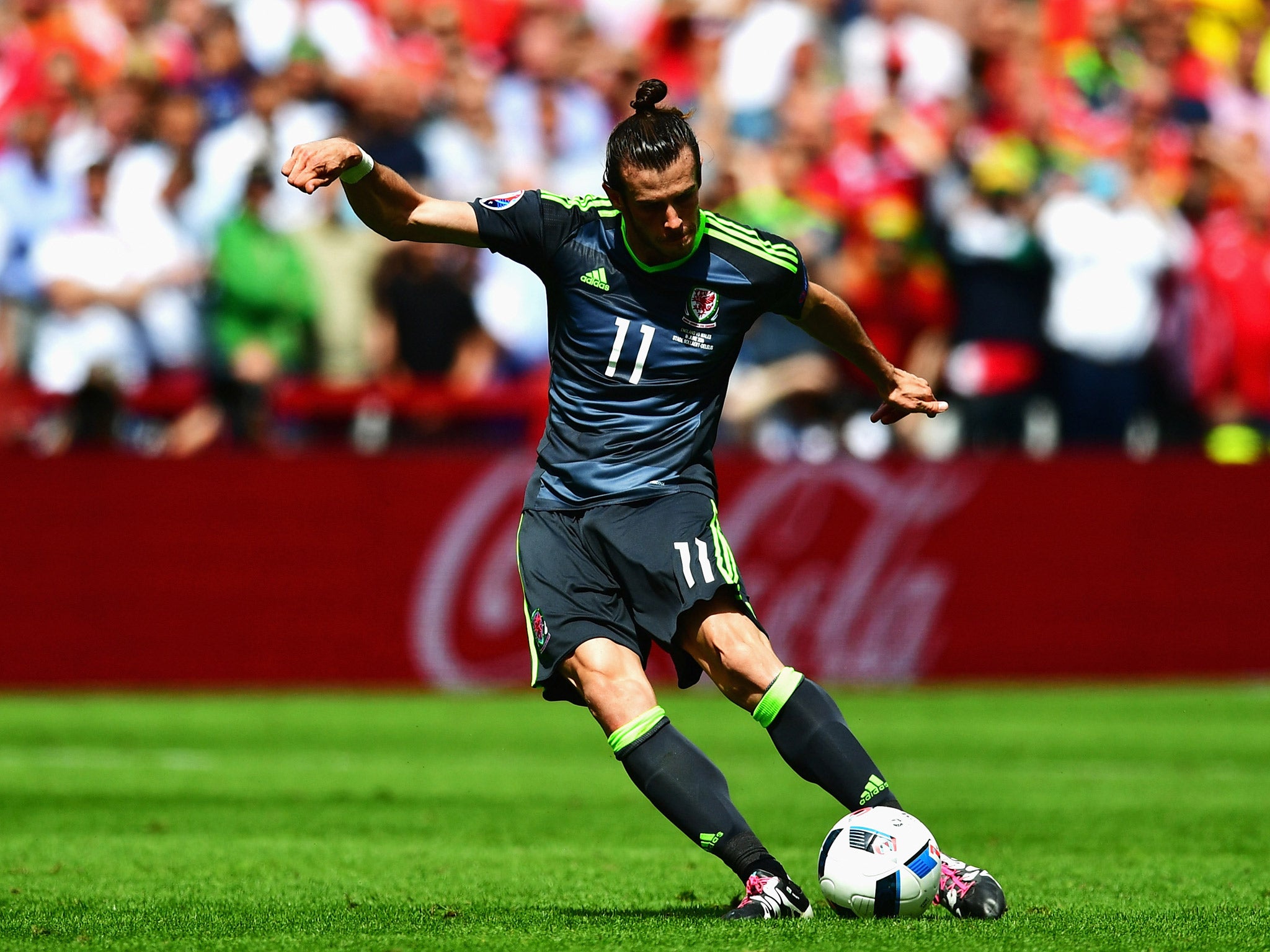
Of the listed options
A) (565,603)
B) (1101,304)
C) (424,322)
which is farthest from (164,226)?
(565,603)

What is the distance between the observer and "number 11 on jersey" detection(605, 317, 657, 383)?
5797mm

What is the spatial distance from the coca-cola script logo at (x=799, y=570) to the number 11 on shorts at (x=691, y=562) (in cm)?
791

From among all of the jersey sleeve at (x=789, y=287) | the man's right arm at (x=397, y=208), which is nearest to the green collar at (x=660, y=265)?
the jersey sleeve at (x=789, y=287)

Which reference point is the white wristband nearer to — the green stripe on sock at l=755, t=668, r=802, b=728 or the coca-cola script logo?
the green stripe on sock at l=755, t=668, r=802, b=728

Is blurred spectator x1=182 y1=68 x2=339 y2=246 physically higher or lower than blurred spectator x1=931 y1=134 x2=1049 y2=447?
higher

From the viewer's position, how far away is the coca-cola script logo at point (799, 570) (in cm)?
1376

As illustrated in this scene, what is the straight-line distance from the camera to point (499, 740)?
1153cm

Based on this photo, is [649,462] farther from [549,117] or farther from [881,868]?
[549,117]

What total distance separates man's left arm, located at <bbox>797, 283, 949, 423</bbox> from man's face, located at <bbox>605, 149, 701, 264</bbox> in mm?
582

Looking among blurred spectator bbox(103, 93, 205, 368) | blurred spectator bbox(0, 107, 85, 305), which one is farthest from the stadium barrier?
blurred spectator bbox(0, 107, 85, 305)

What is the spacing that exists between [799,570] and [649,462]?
8255 mm

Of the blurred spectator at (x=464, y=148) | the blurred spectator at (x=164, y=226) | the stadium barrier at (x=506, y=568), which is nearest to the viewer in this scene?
the stadium barrier at (x=506, y=568)

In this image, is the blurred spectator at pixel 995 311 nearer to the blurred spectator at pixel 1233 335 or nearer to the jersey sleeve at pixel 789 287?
the blurred spectator at pixel 1233 335

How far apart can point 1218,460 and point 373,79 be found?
23.4ft
